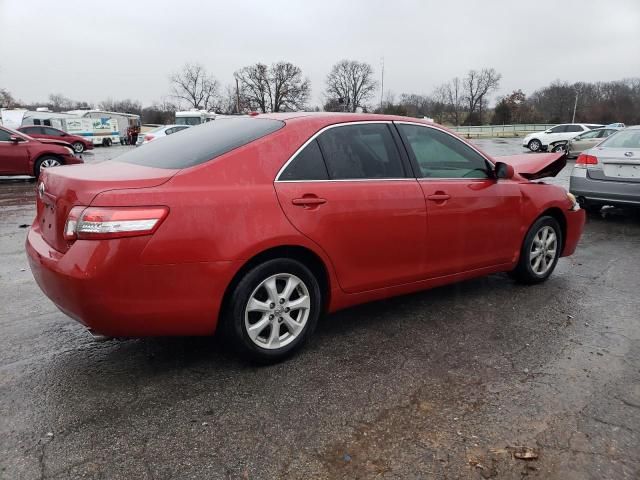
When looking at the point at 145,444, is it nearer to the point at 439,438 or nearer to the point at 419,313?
the point at 439,438

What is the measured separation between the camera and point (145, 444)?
235 cm

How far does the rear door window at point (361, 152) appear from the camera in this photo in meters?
3.33


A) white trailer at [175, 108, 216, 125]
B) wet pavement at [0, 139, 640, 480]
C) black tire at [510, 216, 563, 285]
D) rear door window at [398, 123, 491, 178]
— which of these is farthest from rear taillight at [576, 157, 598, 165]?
white trailer at [175, 108, 216, 125]

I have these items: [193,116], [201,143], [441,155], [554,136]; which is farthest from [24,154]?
[193,116]

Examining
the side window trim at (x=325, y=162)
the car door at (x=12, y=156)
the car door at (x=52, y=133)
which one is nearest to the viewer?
the side window trim at (x=325, y=162)

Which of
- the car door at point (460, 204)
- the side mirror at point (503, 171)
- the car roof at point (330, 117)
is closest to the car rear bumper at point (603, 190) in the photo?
the car door at point (460, 204)

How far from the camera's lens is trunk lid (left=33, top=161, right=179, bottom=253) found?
2633 millimetres

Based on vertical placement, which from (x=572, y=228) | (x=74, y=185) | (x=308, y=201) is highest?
(x=74, y=185)

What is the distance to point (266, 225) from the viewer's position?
113 inches

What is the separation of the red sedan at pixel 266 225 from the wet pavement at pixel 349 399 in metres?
0.33

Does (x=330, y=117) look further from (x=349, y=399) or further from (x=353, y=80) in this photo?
(x=353, y=80)

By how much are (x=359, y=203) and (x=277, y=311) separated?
89 cm

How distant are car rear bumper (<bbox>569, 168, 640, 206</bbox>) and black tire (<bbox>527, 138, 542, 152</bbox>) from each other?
21.7 metres

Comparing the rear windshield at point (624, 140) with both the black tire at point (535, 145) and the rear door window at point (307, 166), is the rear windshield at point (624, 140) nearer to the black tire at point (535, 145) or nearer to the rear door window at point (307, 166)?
the rear door window at point (307, 166)
